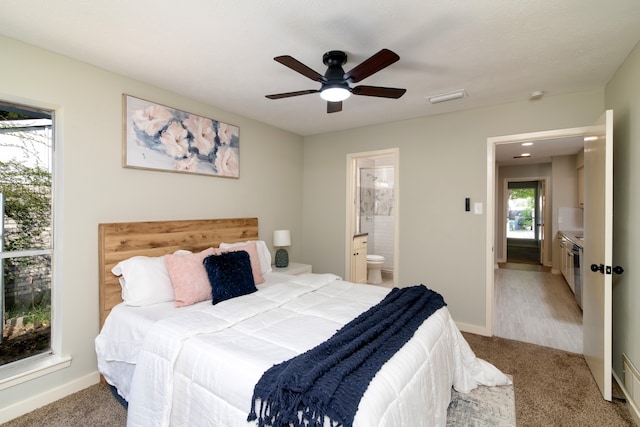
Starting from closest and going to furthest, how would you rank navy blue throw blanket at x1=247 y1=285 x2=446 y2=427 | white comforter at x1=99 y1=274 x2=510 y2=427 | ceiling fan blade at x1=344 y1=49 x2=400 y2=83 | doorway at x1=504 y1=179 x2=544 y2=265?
navy blue throw blanket at x1=247 y1=285 x2=446 y2=427 → white comforter at x1=99 y1=274 x2=510 y2=427 → ceiling fan blade at x1=344 y1=49 x2=400 y2=83 → doorway at x1=504 y1=179 x2=544 y2=265

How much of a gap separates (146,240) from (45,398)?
1.28m

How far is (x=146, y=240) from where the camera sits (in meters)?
2.69

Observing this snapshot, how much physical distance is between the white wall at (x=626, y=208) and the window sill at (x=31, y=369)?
4.05 meters

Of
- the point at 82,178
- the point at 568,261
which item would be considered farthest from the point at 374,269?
the point at 82,178

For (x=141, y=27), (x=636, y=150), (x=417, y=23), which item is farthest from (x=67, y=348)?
(x=636, y=150)

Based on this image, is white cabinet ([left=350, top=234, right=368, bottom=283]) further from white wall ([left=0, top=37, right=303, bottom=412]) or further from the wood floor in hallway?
white wall ([left=0, top=37, right=303, bottom=412])

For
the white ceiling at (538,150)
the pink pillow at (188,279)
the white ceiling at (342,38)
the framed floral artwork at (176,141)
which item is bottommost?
the pink pillow at (188,279)

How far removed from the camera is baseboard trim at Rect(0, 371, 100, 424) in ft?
6.63

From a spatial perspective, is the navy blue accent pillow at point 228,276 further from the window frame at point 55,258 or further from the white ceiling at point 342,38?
the white ceiling at point 342,38

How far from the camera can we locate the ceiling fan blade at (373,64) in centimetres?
168

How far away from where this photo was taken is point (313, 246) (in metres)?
4.70

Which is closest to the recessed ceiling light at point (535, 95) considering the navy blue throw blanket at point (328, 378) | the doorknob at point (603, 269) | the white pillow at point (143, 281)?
the doorknob at point (603, 269)

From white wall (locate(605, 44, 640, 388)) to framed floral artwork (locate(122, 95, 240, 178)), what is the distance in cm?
354

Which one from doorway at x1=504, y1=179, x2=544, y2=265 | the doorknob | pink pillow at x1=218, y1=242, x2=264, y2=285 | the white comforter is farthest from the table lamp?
doorway at x1=504, y1=179, x2=544, y2=265
